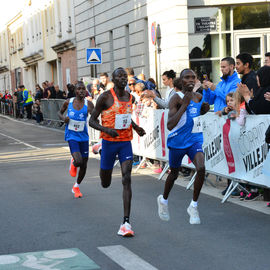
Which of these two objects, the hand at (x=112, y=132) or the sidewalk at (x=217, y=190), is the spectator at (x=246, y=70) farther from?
the hand at (x=112, y=132)

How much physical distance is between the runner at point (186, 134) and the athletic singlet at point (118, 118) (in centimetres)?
49

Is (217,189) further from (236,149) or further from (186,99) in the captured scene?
(186,99)

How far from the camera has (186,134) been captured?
823 cm

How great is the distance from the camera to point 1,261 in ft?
21.2

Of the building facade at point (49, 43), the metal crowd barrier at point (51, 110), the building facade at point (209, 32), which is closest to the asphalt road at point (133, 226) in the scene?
the building facade at point (209, 32)

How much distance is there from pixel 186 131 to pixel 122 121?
77 cm

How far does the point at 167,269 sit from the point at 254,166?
3.65 metres

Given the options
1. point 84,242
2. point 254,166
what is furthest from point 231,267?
point 254,166

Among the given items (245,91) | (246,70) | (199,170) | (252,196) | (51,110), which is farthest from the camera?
(51,110)

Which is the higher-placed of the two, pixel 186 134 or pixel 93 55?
pixel 93 55

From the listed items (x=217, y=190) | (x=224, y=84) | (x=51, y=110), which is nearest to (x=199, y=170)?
(x=224, y=84)

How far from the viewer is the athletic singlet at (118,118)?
26.5 feet

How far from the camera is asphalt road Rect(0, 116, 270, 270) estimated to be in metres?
6.48

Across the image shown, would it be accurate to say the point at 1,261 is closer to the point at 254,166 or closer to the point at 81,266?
the point at 81,266
